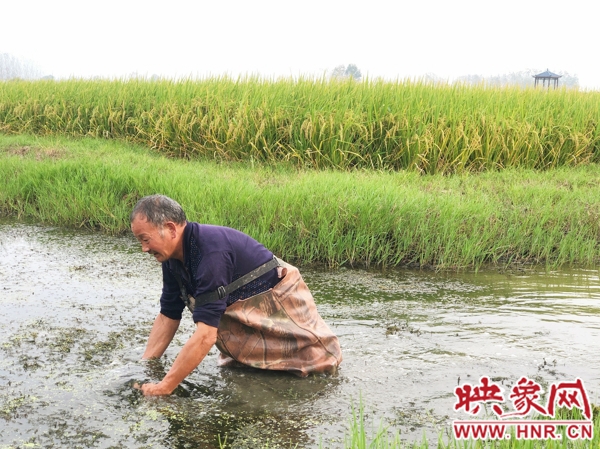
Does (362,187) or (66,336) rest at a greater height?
(362,187)

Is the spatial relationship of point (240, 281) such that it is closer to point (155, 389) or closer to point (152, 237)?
point (152, 237)

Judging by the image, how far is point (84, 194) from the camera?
26.0 ft

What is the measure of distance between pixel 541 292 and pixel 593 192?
10.0ft

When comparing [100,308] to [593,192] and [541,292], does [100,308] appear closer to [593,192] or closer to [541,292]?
[541,292]

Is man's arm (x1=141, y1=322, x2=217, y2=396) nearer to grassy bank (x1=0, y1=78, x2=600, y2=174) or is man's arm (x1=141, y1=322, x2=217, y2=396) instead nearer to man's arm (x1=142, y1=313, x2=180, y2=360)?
man's arm (x1=142, y1=313, x2=180, y2=360)

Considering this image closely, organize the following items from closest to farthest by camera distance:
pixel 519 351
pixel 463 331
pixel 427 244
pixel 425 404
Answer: pixel 425 404 → pixel 519 351 → pixel 463 331 → pixel 427 244

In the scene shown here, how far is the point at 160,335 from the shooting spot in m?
3.81

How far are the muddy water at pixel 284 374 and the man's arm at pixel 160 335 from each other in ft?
0.33

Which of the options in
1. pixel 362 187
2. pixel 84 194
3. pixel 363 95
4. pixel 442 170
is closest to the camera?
pixel 362 187

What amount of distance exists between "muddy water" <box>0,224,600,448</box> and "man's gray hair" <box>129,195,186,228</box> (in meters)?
0.96

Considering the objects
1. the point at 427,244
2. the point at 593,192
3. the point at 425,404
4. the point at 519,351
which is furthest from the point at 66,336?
the point at 593,192

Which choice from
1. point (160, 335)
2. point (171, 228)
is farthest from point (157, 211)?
point (160, 335)

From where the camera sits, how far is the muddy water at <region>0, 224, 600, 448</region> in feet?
10.8

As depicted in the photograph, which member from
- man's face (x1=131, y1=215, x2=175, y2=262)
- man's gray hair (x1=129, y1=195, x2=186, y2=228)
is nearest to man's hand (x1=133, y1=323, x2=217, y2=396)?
man's face (x1=131, y1=215, x2=175, y2=262)
